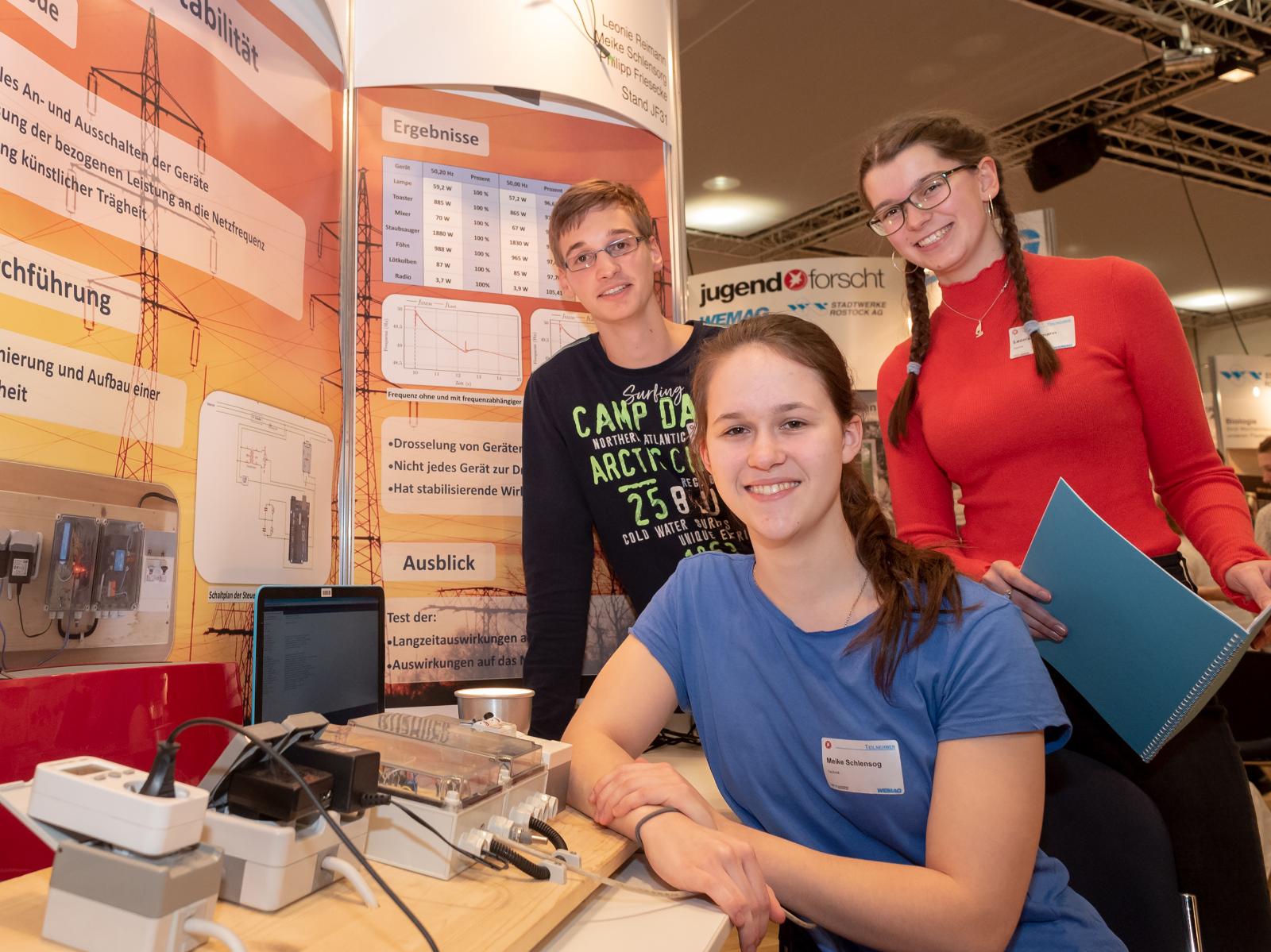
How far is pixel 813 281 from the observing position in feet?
15.7

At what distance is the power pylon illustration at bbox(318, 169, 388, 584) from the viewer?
6.90 ft

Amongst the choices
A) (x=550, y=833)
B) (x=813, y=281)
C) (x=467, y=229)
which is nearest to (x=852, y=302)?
(x=813, y=281)

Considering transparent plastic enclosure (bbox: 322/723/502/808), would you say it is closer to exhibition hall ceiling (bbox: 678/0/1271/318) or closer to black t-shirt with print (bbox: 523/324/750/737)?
black t-shirt with print (bbox: 523/324/750/737)

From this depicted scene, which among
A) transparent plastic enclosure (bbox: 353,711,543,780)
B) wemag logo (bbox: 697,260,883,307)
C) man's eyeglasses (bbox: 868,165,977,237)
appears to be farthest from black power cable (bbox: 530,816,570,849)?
wemag logo (bbox: 697,260,883,307)

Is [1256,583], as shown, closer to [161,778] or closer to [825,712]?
[825,712]

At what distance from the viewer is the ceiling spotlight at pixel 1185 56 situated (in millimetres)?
5711

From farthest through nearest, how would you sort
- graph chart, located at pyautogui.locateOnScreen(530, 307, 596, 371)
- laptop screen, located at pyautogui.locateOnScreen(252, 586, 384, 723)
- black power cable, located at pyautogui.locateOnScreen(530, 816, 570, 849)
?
graph chart, located at pyautogui.locateOnScreen(530, 307, 596, 371)
laptop screen, located at pyautogui.locateOnScreen(252, 586, 384, 723)
black power cable, located at pyautogui.locateOnScreen(530, 816, 570, 849)

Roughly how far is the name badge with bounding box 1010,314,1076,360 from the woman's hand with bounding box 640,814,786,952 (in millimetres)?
1068

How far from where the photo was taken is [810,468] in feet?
4.30

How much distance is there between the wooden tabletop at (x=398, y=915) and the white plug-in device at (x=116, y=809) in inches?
4.3

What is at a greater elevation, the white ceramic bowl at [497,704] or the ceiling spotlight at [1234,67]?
the ceiling spotlight at [1234,67]

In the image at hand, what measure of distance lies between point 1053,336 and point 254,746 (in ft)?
4.74

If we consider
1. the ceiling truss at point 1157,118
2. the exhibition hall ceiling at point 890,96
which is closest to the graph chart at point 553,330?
the exhibition hall ceiling at point 890,96

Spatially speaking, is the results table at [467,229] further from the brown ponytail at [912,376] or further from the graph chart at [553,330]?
the brown ponytail at [912,376]
